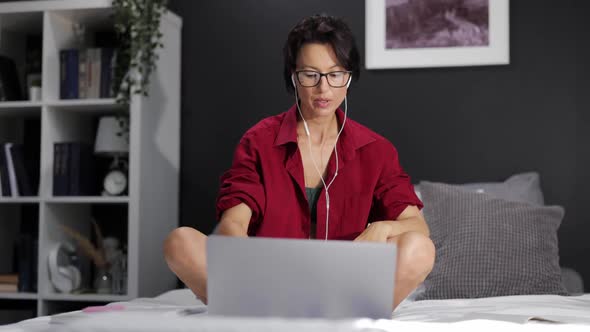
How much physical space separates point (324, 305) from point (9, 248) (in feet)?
9.69

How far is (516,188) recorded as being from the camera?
314 centimetres

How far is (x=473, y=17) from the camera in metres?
3.48

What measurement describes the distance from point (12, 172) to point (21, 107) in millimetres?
307

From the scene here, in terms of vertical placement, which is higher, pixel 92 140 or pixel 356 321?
pixel 92 140

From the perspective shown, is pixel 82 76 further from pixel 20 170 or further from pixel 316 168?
pixel 316 168

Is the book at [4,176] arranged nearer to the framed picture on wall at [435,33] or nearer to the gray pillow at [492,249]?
the framed picture on wall at [435,33]

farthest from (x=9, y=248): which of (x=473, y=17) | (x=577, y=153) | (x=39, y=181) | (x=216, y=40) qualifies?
(x=577, y=153)

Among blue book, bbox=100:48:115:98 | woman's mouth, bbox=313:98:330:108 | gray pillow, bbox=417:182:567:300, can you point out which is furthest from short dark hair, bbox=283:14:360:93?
blue book, bbox=100:48:115:98

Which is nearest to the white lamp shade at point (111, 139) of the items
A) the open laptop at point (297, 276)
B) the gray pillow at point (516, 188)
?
the gray pillow at point (516, 188)

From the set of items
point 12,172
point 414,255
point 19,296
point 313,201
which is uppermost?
point 12,172

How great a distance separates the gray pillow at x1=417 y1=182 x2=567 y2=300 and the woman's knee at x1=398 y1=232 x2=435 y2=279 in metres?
0.92

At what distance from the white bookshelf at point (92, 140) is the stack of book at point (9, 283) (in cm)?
4

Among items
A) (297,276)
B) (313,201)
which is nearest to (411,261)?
(297,276)

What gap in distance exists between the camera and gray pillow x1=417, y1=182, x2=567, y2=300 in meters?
2.64
